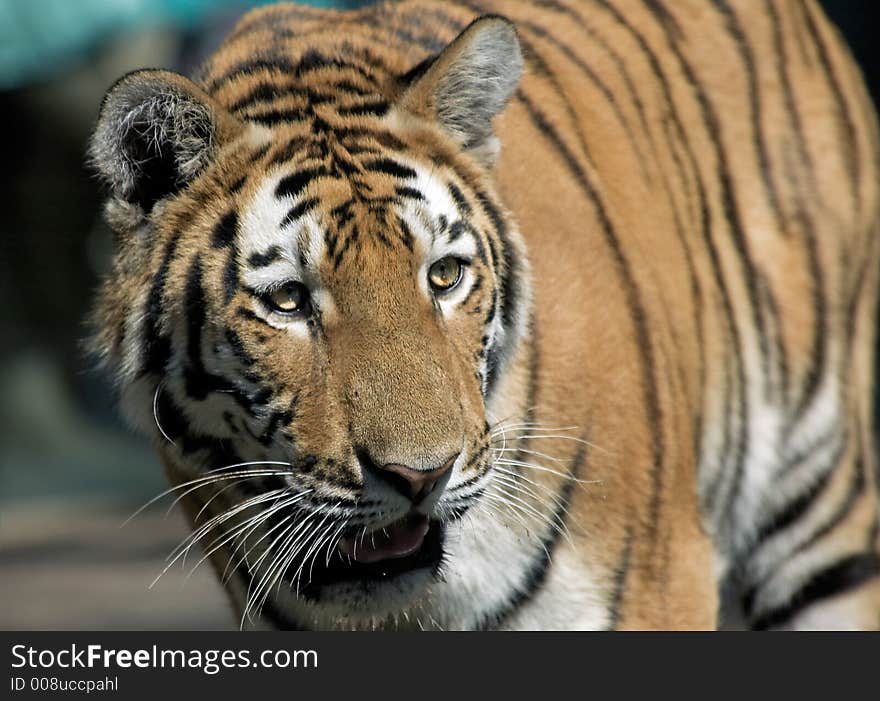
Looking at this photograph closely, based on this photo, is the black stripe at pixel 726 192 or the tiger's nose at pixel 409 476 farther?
the black stripe at pixel 726 192

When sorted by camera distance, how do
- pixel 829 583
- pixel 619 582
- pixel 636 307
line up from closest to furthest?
pixel 619 582 < pixel 636 307 < pixel 829 583

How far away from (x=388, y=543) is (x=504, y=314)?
37cm

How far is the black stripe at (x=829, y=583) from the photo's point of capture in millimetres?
2580

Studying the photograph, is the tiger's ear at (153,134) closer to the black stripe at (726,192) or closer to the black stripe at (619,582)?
the black stripe at (619,582)

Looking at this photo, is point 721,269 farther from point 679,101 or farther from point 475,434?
point 475,434

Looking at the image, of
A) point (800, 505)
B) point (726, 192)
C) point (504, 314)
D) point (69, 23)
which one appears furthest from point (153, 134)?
point (69, 23)

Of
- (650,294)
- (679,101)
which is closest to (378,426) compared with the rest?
(650,294)

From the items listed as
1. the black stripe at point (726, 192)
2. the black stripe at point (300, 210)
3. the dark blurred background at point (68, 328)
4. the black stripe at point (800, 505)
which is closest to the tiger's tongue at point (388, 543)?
the black stripe at point (300, 210)

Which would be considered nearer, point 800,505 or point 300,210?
point 300,210

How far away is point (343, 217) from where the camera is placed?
168cm

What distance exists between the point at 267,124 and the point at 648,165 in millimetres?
791

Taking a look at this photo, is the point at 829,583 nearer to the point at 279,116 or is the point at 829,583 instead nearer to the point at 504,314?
the point at 504,314

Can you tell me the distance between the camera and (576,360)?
1.99 metres

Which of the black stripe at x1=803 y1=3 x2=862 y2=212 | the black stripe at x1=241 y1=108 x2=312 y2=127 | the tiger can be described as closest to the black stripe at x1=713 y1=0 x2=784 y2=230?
the tiger
